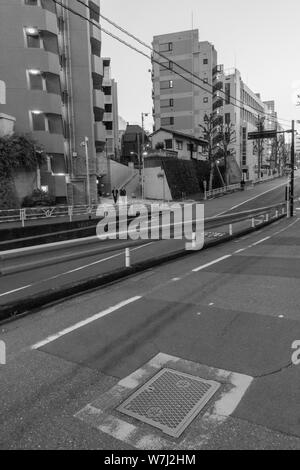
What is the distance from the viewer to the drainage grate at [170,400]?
3.59 m

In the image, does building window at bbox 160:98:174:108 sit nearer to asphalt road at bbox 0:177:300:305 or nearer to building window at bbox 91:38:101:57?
building window at bbox 91:38:101:57

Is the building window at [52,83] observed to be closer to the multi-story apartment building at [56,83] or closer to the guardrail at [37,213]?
the multi-story apartment building at [56,83]

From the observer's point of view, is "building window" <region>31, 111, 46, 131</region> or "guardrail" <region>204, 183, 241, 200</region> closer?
"building window" <region>31, 111, 46, 131</region>

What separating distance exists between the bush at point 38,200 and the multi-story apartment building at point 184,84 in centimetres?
4515

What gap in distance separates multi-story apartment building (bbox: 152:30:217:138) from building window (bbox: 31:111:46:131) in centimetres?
4096

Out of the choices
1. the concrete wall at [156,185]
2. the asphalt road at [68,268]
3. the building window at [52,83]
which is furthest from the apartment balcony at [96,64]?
the asphalt road at [68,268]

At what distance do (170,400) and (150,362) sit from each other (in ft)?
2.88

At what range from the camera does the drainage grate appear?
3.59 metres

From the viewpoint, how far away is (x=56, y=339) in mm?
5578

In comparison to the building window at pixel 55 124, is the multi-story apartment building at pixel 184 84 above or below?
above

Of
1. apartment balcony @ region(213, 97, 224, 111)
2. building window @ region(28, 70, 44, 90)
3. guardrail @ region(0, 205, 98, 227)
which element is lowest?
guardrail @ region(0, 205, 98, 227)

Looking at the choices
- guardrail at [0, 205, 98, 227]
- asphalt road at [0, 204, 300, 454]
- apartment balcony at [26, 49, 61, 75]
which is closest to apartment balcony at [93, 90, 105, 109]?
apartment balcony at [26, 49, 61, 75]
